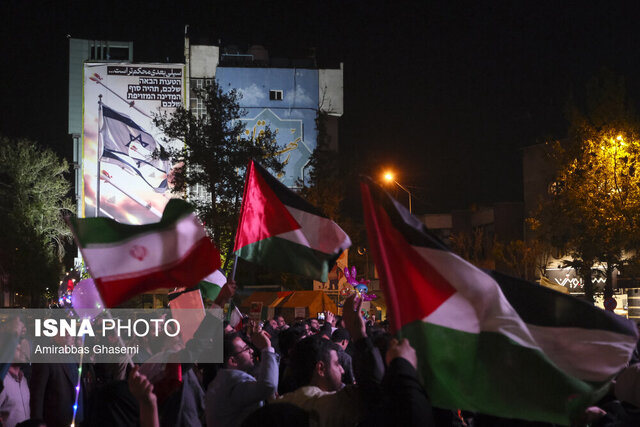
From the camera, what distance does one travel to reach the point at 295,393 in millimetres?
5004

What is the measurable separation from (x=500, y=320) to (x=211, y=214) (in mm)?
30907

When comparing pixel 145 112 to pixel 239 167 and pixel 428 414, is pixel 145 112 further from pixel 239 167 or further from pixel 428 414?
pixel 428 414

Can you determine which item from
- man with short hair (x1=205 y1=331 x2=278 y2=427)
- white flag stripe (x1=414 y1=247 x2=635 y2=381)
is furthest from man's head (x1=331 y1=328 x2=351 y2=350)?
white flag stripe (x1=414 y1=247 x2=635 y2=381)

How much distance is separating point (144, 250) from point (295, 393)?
8.14 feet

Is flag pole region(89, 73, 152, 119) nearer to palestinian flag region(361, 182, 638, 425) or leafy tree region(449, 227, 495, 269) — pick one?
leafy tree region(449, 227, 495, 269)

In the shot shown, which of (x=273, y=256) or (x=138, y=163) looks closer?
(x=273, y=256)

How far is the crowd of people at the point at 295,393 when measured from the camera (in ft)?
12.5

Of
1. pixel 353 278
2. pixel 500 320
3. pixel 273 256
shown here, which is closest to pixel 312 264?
pixel 273 256

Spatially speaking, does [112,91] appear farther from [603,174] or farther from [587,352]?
[587,352]

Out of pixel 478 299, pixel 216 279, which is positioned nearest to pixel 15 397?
pixel 216 279

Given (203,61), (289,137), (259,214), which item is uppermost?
(203,61)

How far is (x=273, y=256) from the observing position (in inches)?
337

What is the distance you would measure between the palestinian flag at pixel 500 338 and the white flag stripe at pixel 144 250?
278 cm

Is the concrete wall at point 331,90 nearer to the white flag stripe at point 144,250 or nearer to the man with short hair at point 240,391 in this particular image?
the white flag stripe at point 144,250
